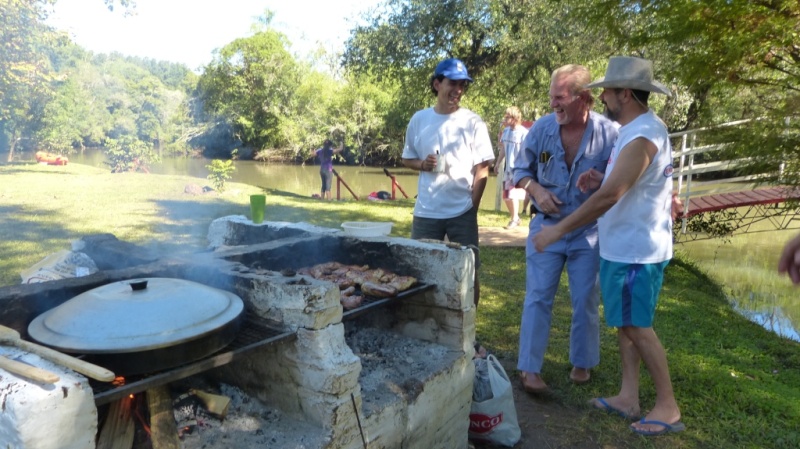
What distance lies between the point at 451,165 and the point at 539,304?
1231 mm

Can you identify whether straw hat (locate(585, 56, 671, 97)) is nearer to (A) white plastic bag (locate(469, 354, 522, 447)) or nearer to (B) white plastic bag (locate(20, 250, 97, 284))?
(A) white plastic bag (locate(469, 354, 522, 447))

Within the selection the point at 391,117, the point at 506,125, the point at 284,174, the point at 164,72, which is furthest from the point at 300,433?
the point at 391,117

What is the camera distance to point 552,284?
363 cm

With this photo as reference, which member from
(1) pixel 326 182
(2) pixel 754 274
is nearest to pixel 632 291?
(2) pixel 754 274

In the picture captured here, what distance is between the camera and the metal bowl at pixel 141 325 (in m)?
1.88

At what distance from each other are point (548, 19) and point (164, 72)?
9.72 metres

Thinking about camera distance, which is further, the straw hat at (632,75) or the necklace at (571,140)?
the necklace at (571,140)

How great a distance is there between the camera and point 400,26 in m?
14.5

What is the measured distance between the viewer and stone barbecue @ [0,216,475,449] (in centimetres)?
158

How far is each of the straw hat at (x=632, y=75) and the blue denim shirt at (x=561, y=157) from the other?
463mm

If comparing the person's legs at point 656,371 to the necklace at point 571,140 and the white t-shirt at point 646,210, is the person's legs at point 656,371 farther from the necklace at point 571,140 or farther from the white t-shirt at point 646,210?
the necklace at point 571,140

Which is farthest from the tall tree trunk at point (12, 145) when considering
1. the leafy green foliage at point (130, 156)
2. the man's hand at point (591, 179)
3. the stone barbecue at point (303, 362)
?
the man's hand at point (591, 179)

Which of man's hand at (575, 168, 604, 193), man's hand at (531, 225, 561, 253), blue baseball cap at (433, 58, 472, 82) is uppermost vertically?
blue baseball cap at (433, 58, 472, 82)

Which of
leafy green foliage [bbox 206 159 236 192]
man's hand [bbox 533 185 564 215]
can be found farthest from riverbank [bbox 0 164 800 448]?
leafy green foliage [bbox 206 159 236 192]
